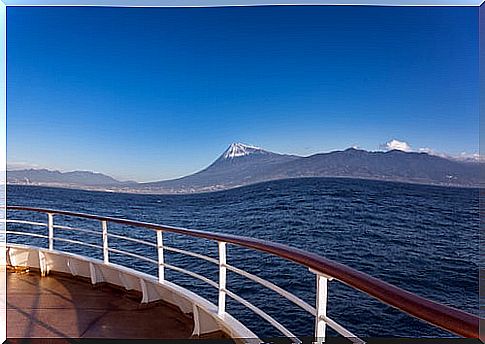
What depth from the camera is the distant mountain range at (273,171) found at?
9.05m

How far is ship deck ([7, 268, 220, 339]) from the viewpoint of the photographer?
2.15 m

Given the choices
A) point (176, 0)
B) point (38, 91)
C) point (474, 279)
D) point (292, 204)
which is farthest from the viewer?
point (292, 204)

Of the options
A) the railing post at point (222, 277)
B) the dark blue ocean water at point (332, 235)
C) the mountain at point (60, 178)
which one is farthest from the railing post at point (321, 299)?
the mountain at point (60, 178)

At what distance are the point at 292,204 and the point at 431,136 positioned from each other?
663 centimetres

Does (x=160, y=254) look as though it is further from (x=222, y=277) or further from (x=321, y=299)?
(x=321, y=299)

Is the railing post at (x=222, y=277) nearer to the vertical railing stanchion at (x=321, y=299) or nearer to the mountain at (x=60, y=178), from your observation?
the vertical railing stanchion at (x=321, y=299)

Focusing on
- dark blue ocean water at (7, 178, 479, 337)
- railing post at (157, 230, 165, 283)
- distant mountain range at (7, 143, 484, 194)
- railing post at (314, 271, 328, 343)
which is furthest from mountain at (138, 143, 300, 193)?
railing post at (314, 271, 328, 343)

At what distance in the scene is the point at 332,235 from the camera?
12961mm

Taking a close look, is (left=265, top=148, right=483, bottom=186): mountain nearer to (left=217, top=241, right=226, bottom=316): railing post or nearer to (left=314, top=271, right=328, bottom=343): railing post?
(left=217, top=241, right=226, bottom=316): railing post

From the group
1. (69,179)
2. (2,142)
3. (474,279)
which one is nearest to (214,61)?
(69,179)

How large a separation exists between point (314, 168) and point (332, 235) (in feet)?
9.17

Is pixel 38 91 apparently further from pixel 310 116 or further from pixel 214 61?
pixel 310 116

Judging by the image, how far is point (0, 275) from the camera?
3.25 meters

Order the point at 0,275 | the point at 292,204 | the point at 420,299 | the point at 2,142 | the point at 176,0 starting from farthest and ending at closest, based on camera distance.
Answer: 1. the point at 292,204
2. the point at 0,275
3. the point at 2,142
4. the point at 176,0
5. the point at 420,299
